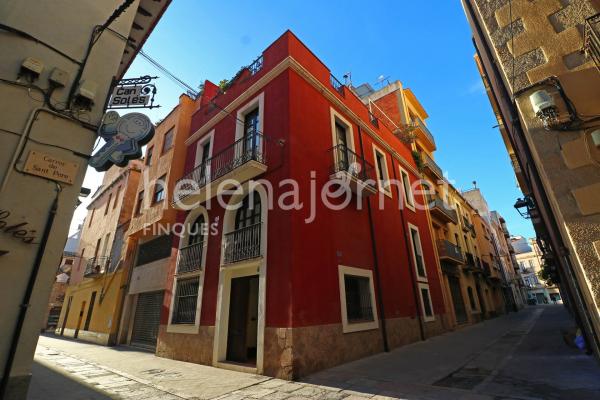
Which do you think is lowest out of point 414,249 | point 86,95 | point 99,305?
point 99,305

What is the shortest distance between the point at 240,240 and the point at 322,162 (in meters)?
3.50

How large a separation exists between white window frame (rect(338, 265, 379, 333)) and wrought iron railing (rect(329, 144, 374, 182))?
2.99 meters

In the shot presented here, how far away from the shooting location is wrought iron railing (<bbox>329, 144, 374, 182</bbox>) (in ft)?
30.7

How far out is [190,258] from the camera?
32.7 feet

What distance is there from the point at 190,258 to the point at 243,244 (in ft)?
9.56

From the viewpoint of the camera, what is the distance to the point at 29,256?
11.9 ft

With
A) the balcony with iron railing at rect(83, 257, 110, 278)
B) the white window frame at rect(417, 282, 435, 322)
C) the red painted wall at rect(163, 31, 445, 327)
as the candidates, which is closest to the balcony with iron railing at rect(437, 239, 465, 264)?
the white window frame at rect(417, 282, 435, 322)

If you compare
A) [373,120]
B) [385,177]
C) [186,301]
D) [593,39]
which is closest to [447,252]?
[385,177]

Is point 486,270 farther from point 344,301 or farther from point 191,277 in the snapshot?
point 191,277

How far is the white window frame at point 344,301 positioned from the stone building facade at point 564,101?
16.0 ft

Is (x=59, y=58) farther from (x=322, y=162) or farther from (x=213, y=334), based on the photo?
(x=213, y=334)

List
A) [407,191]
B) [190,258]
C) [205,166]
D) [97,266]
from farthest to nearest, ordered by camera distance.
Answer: [97,266] < [407,191] < [205,166] < [190,258]

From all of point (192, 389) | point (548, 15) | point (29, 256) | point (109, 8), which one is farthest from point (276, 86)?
point (192, 389)

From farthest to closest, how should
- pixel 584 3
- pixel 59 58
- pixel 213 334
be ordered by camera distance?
pixel 213 334 < pixel 59 58 < pixel 584 3
